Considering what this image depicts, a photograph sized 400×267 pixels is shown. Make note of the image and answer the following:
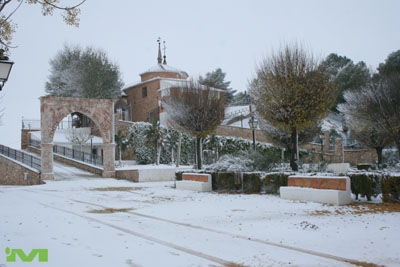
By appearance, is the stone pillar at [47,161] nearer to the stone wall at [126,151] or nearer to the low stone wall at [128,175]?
the low stone wall at [128,175]

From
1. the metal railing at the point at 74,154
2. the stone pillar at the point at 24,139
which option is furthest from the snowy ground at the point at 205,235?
the stone pillar at the point at 24,139

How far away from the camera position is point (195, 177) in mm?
15742

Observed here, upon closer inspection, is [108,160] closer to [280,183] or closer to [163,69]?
[280,183]

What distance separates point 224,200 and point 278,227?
4.56 m

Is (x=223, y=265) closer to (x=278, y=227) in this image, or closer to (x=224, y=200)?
(x=278, y=227)

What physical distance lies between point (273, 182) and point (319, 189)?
226 centimetres

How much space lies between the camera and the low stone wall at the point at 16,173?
24.0 meters

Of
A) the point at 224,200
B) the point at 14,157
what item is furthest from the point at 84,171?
the point at 224,200

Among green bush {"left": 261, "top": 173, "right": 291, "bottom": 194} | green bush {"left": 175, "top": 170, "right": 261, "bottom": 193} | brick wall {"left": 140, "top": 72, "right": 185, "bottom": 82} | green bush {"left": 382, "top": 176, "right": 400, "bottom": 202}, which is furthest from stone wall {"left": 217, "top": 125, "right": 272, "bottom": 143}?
green bush {"left": 382, "top": 176, "right": 400, "bottom": 202}

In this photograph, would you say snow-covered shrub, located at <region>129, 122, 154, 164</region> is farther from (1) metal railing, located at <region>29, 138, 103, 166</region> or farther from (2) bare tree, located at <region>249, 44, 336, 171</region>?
(2) bare tree, located at <region>249, 44, 336, 171</region>

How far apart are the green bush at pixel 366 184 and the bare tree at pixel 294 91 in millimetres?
3380

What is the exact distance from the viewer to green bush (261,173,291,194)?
12130mm

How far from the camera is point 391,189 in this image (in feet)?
31.8

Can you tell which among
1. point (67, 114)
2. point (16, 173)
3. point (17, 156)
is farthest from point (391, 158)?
point (17, 156)
